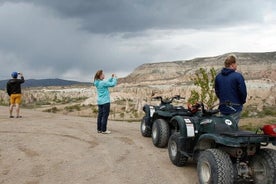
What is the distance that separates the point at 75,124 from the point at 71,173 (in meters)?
6.39

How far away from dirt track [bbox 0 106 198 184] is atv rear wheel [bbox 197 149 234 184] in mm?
728

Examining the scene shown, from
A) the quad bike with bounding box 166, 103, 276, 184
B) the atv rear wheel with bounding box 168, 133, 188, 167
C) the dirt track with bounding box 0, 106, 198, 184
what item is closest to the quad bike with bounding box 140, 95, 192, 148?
the dirt track with bounding box 0, 106, 198, 184

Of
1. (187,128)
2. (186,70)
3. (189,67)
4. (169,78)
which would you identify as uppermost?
(189,67)

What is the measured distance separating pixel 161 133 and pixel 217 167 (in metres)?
3.81

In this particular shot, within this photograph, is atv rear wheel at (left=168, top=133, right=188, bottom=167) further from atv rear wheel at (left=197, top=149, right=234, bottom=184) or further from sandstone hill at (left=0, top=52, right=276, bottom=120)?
sandstone hill at (left=0, top=52, right=276, bottom=120)

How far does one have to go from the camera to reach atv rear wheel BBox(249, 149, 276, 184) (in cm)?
627

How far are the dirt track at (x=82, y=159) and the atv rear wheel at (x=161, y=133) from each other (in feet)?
0.80

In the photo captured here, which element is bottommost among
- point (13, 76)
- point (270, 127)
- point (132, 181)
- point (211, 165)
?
point (132, 181)

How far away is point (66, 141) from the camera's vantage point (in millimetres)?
10227

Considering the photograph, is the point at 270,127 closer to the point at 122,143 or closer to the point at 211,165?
the point at 211,165

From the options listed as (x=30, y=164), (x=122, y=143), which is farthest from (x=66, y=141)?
(x=30, y=164)

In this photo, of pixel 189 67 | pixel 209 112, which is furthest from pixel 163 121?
pixel 189 67

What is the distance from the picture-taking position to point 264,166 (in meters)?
6.38

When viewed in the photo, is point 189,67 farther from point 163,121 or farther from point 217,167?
point 217,167
